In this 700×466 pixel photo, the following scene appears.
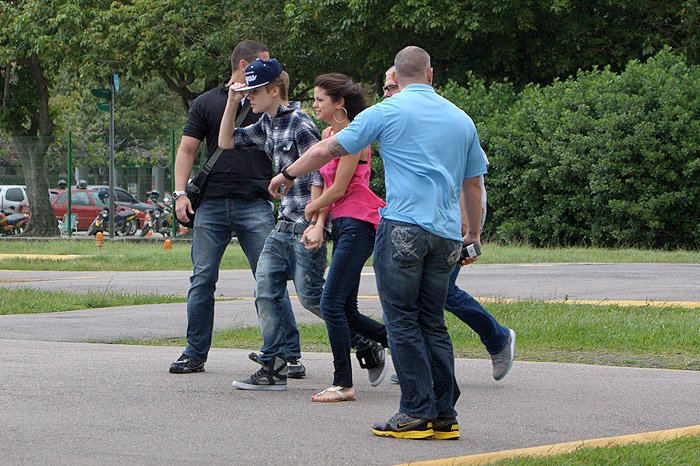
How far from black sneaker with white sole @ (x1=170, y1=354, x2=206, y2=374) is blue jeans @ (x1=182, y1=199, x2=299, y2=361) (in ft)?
0.09

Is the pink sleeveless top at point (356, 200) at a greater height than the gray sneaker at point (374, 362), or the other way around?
the pink sleeveless top at point (356, 200)

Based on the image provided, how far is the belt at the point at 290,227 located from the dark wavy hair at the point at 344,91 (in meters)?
0.68

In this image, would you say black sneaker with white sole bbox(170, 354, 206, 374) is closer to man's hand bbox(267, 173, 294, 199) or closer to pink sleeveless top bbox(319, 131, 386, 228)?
man's hand bbox(267, 173, 294, 199)

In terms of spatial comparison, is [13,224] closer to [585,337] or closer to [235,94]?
[585,337]

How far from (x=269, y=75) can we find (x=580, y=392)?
8.22 ft

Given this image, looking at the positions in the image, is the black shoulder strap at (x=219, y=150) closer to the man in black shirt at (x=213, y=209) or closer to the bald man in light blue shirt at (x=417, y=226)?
the man in black shirt at (x=213, y=209)

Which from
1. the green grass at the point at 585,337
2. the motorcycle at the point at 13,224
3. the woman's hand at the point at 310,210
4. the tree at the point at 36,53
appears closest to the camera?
the woman's hand at the point at 310,210

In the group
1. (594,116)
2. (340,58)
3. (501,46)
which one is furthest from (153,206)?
(594,116)

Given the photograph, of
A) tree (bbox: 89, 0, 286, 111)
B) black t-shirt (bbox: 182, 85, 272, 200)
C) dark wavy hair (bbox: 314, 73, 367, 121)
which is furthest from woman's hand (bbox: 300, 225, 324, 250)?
tree (bbox: 89, 0, 286, 111)

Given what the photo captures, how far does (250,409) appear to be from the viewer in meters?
5.12

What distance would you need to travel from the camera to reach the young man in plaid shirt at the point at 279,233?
5637mm

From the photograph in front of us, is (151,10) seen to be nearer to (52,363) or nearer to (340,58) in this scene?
(340,58)

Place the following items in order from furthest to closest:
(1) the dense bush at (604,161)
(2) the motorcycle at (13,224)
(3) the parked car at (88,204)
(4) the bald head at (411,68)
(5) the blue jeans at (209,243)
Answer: (2) the motorcycle at (13,224) → (3) the parked car at (88,204) → (1) the dense bush at (604,161) → (5) the blue jeans at (209,243) → (4) the bald head at (411,68)

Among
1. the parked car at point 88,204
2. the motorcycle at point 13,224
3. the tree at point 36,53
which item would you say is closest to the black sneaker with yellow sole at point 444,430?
the parked car at point 88,204
